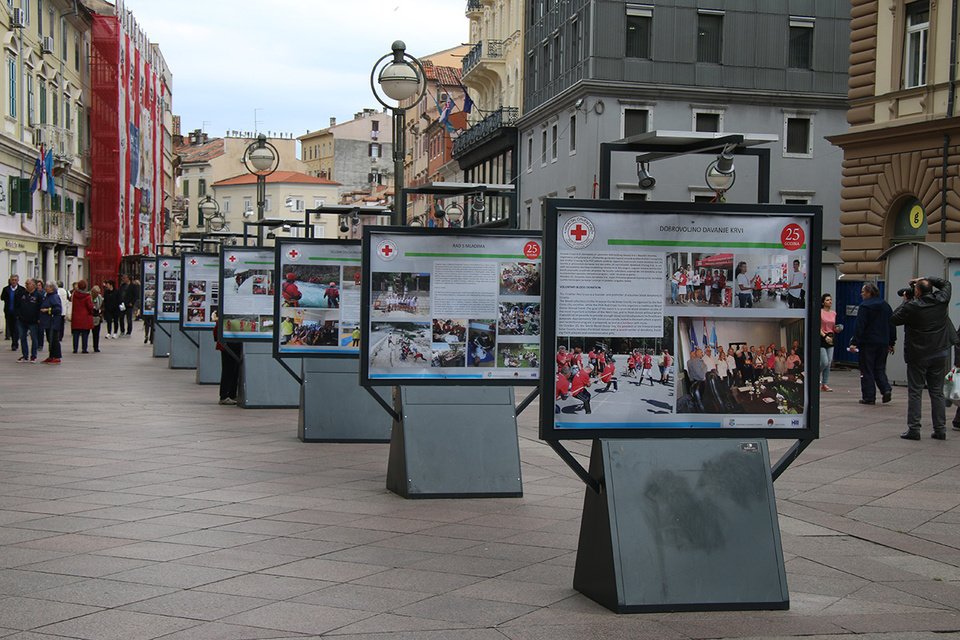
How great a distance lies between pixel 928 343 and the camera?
44.6 ft

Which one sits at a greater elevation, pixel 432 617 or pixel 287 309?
pixel 287 309

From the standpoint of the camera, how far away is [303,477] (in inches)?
396

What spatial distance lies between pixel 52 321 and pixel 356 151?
365 feet

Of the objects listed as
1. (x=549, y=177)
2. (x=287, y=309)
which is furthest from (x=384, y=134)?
(x=287, y=309)

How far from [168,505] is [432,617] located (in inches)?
140

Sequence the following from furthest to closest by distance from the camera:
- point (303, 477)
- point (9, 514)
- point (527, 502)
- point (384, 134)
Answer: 1. point (384, 134)
2. point (303, 477)
3. point (527, 502)
4. point (9, 514)

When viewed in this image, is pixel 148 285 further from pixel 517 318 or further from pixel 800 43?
pixel 800 43

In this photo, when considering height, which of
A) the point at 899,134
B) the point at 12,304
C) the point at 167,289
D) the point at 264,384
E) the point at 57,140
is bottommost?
the point at 264,384

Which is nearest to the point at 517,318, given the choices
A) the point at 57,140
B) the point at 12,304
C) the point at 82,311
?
the point at 82,311

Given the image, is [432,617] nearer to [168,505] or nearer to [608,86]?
[168,505]

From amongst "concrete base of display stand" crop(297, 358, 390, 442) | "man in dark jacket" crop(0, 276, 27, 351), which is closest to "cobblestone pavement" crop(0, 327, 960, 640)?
"concrete base of display stand" crop(297, 358, 390, 442)

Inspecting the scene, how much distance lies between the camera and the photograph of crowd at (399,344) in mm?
9172

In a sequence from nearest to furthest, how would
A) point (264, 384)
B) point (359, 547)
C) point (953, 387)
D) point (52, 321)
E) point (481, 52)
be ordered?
1. point (359, 547)
2. point (953, 387)
3. point (264, 384)
4. point (52, 321)
5. point (481, 52)

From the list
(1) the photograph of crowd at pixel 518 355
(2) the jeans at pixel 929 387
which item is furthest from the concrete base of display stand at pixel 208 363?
(1) the photograph of crowd at pixel 518 355
